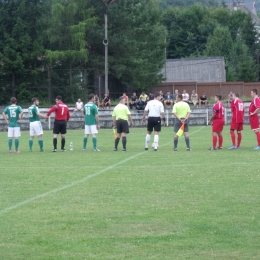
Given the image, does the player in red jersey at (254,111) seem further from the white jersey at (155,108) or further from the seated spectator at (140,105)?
the seated spectator at (140,105)

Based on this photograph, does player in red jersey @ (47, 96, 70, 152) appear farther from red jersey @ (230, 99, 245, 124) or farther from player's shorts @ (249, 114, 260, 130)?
player's shorts @ (249, 114, 260, 130)

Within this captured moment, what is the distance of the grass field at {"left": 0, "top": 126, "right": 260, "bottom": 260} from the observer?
764 centimetres

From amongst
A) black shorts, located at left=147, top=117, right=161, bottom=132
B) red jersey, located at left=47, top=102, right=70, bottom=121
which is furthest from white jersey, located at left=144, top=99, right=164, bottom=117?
red jersey, located at left=47, top=102, right=70, bottom=121

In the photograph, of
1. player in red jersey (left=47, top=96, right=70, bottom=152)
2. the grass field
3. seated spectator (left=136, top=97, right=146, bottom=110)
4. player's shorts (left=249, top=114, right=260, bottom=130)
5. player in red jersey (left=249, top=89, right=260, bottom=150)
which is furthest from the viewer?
seated spectator (left=136, top=97, right=146, bottom=110)

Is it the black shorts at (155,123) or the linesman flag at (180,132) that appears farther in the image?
the black shorts at (155,123)

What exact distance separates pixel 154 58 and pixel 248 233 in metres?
62.1

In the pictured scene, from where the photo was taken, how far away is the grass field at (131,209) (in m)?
7.64

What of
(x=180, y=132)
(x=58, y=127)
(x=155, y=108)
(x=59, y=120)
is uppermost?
(x=155, y=108)

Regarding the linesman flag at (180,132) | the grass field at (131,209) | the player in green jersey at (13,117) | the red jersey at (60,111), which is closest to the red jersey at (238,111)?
the linesman flag at (180,132)

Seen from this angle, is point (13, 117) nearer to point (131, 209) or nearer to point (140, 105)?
point (131, 209)

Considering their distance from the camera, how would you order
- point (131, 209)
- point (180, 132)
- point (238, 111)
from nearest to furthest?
point (131, 209), point (180, 132), point (238, 111)

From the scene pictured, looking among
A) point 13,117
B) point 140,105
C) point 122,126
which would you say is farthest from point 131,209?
point 140,105

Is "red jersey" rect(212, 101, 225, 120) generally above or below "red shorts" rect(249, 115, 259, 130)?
above

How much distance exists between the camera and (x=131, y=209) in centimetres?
1019
